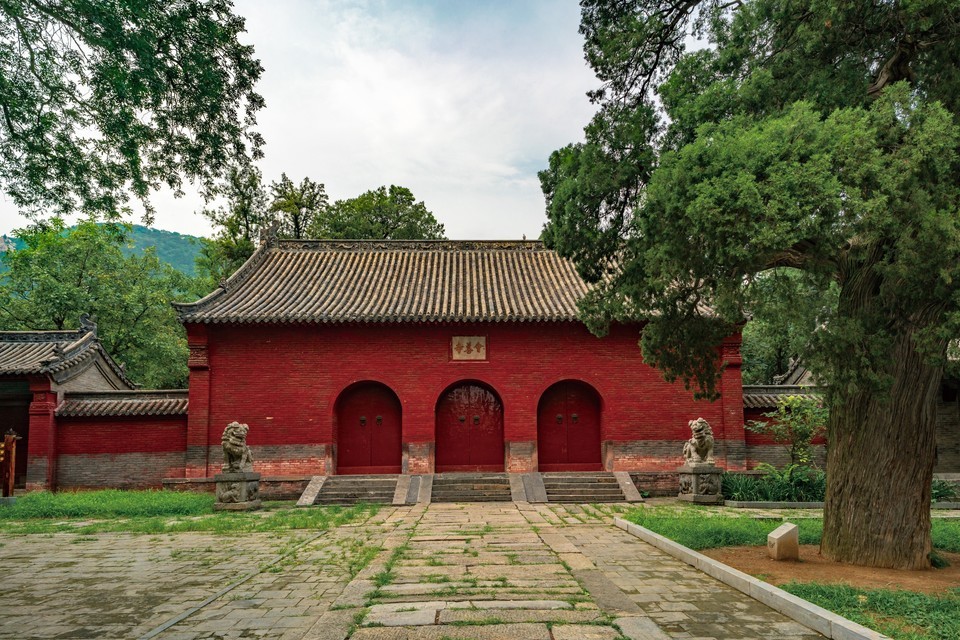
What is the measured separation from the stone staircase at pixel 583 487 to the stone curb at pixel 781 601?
5991mm

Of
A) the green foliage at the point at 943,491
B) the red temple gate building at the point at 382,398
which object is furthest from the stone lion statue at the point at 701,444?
the green foliage at the point at 943,491

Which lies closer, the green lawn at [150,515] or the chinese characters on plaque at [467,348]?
the green lawn at [150,515]

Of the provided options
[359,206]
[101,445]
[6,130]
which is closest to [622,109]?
[6,130]

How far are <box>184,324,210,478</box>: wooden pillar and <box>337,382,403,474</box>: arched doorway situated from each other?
3.04 metres

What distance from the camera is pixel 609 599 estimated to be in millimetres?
5000

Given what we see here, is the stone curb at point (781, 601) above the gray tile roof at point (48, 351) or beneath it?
beneath

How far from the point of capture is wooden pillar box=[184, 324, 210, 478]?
48.0 feet

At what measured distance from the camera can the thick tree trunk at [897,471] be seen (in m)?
6.05

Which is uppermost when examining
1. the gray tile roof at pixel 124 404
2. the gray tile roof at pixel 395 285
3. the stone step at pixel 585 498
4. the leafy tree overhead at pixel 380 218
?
the leafy tree overhead at pixel 380 218

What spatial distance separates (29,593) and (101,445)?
34.5 ft

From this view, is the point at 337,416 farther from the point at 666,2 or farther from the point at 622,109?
the point at 666,2

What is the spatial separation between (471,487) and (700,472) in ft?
15.2

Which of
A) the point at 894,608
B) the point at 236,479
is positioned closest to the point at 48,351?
the point at 236,479

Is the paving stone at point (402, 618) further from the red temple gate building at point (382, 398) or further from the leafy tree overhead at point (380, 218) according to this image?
the leafy tree overhead at point (380, 218)
